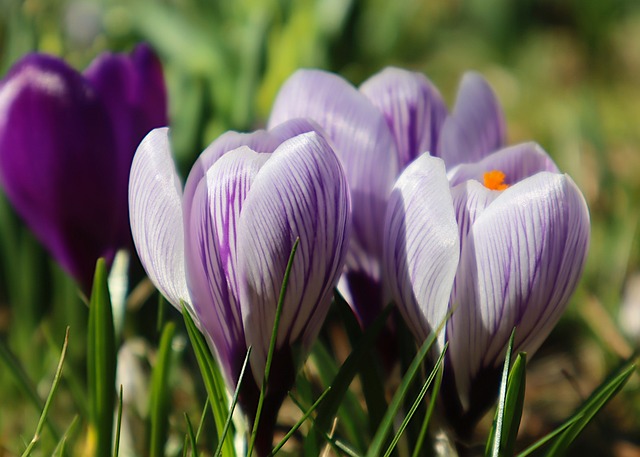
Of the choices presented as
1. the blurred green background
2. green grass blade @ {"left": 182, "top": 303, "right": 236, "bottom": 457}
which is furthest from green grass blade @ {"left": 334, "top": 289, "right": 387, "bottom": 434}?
the blurred green background

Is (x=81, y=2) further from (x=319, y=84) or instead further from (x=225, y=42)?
(x=319, y=84)

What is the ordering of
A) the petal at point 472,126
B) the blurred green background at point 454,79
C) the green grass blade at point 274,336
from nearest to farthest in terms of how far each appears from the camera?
the green grass blade at point 274,336
the petal at point 472,126
the blurred green background at point 454,79

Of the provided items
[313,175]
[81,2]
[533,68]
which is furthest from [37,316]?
[533,68]

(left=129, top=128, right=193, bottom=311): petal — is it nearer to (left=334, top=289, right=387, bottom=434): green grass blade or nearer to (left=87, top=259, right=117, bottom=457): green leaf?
(left=87, top=259, right=117, bottom=457): green leaf

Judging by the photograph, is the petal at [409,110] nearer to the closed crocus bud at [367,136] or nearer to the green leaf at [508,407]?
the closed crocus bud at [367,136]

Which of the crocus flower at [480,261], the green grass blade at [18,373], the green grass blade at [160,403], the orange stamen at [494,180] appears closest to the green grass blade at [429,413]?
the crocus flower at [480,261]

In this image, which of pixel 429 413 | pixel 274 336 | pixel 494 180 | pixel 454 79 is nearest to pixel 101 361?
pixel 274 336

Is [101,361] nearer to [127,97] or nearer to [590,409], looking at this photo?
[127,97]

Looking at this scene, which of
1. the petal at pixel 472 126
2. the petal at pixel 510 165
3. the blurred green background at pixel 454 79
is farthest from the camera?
the blurred green background at pixel 454 79
